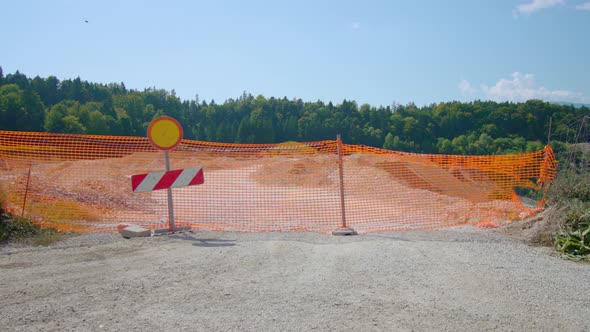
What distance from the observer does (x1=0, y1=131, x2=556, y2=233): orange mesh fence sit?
31.6ft

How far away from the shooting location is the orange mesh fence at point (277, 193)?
31.6 ft

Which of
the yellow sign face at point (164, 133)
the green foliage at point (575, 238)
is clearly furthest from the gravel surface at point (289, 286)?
the yellow sign face at point (164, 133)

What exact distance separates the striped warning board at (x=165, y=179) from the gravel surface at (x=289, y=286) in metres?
1.02

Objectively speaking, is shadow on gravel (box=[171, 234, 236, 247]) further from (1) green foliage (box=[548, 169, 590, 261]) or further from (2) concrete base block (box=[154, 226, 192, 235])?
(1) green foliage (box=[548, 169, 590, 261])

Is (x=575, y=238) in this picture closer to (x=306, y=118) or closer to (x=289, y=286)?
(x=289, y=286)

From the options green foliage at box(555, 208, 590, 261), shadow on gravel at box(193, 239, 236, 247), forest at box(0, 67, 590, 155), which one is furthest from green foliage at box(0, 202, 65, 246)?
forest at box(0, 67, 590, 155)

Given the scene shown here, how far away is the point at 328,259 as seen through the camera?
19.8ft

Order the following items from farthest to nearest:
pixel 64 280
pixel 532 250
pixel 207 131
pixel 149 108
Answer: pixel 149 108 < pixel 207 131 < pixel 532 250 < pixel 64 280

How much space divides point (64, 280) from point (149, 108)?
292 ft

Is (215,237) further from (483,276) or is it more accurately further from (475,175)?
(475,175)

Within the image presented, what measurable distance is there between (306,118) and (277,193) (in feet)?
241

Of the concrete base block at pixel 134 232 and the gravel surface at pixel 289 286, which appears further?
the concrete base block at pixel 134 232

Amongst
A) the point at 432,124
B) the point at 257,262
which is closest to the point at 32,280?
the point at 257,262

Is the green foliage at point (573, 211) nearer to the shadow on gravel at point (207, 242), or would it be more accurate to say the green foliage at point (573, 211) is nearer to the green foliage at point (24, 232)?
the shadow on gravel at point (207, 242)
